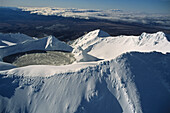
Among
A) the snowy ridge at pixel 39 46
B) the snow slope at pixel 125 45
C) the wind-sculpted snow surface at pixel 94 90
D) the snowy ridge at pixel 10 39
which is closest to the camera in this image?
the wind-sculpted snow surface at pixel 94 90

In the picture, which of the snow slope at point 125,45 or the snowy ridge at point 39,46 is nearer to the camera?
the snow slope at point 125,45

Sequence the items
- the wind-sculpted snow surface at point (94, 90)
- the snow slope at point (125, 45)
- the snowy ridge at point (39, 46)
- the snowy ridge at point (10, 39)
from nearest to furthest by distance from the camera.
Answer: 1. the wind-sculpted snow surface at point (94, 90)
2. the snow slope at point (125, 45)
3. the snowy ridge at point (39, 46)
4. the snowy ridge at point (10, 39)

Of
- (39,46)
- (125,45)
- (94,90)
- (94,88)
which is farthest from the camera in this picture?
(39,46)

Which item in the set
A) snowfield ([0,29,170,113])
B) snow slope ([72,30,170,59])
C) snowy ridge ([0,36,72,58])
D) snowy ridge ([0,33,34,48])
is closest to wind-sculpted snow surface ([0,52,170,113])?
snowfield ([0,29,170,113])

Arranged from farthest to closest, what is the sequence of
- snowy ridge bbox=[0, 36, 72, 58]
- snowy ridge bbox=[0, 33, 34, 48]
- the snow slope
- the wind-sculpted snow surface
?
snowy ridge bbox=[0, 33, 34, 48] → snowy ridge bbox=[0, 36, 72, 58] → the snow slope → the wind-sculpted snow surface

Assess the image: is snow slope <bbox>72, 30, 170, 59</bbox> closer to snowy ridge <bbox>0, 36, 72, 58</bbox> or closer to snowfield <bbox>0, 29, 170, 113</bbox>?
snowy ridge <bbox>0, 36, 72, 58</bbox>

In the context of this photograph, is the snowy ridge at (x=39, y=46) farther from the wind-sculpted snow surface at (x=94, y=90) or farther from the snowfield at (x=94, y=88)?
the wind-sculpted snow surface at (x=94, y=90)

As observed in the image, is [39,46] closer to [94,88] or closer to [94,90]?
[94,88]

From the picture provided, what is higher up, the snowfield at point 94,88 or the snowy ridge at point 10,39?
the snowy ridge at point 10,39

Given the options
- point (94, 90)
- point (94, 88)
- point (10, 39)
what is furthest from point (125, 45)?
point (10, 39)

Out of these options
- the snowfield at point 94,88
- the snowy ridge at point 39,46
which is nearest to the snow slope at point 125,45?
the snowy ridge at point 39,46
